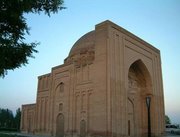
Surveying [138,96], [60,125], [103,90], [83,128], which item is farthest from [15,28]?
[138,96]

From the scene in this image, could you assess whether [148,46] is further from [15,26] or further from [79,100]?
[15,26]

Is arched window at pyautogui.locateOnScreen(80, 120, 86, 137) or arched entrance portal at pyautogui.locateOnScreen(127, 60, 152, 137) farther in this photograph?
arched entrance portal at pyautogui.locateOnScreen(127, 60, 152, 137)

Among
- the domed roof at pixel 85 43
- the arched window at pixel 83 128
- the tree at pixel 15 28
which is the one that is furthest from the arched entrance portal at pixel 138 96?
the tree at pixel 15 28

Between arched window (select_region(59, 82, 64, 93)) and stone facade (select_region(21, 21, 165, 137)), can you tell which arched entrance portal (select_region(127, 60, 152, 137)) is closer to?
stone facade (select_region(21, 21, 165, 137))

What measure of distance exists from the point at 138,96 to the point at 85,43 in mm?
7491

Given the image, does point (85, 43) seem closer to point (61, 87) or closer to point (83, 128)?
point (61, 87)

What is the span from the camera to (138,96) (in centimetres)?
2380

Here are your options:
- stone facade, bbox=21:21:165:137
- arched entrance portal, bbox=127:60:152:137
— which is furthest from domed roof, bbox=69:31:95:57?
arched entrance portal, bbox=127:60:152:137

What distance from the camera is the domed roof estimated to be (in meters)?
24.8

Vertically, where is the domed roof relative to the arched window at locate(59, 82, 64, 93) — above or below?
above

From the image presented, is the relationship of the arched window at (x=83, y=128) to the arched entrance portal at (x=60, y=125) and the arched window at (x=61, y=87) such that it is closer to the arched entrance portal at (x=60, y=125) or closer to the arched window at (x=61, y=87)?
the arched entrance portal at (x=60, y=125)

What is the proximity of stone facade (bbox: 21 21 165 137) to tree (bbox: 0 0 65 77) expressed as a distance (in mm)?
11463

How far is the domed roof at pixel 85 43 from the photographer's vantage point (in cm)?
2483

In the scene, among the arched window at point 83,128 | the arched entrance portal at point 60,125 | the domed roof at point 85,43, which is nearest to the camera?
the arched window at point 83,128
